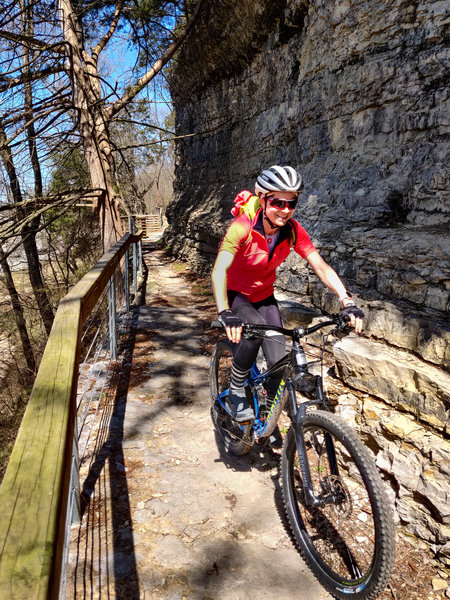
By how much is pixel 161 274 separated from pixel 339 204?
30.5 feet

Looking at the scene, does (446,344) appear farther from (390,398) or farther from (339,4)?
(339,4)

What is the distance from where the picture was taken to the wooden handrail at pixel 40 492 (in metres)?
0.85

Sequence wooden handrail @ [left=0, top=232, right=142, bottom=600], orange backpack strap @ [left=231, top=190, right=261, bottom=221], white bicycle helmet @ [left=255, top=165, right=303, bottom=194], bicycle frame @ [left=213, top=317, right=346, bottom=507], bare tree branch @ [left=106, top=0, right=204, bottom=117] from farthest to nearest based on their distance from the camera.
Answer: bare tree branch @ [left=106, top=0, right=204, bottom=117], orange backpack strap @ [left=231, top=190, right=261, bottom=221], white bicycle helmet @ [left=255, top=165, right=303, bottom=194], bicycle frame @ [left=213, top=317, right=346, bottom=507], wooden handrail @ [left=0, top=232, right=142, bottom=600]

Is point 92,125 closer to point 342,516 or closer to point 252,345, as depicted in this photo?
point 252,345

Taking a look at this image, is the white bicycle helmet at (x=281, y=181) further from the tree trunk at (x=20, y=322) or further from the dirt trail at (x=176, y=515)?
the tree trunk at (x=20, y=322)

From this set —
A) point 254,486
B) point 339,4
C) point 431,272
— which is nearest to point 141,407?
point 254,486

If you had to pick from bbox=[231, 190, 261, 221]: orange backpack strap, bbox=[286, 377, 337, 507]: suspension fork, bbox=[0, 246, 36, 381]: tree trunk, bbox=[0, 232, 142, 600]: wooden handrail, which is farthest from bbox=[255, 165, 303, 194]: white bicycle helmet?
bbox=[0, 246, 36, 381]: tree trunk

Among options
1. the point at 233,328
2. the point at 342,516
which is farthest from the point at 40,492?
→ the point at 342,516

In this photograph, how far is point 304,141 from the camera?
6.71 m

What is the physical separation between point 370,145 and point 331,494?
431 cm

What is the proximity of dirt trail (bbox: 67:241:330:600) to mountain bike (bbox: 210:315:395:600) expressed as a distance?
0.57 feet

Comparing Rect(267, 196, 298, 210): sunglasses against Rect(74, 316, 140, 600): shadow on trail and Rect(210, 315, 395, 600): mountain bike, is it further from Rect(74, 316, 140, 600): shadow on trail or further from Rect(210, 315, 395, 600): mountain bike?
Rect(74, 316, 140, 600): shadow on trail

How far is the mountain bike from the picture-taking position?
6.60ft

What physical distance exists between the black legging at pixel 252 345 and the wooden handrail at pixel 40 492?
141 centimetres
